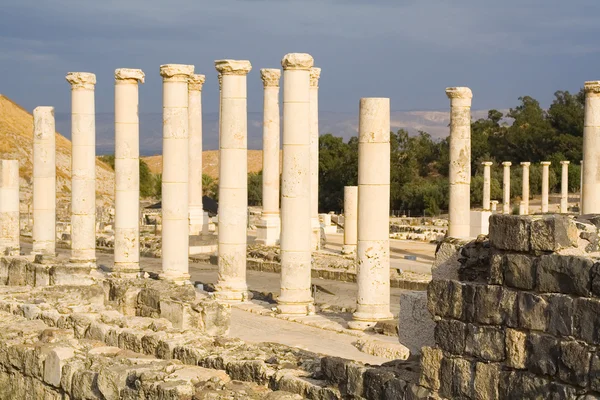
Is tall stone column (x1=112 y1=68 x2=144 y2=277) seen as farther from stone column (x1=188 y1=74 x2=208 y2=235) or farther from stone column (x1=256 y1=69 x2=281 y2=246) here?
stone column (x1=188 y1=74 x2=208 y2=235)

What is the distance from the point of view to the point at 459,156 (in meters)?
24.4

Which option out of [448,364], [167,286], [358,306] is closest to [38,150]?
[167,286]

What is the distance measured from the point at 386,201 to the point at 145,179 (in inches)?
2605

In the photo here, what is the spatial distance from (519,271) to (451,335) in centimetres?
89

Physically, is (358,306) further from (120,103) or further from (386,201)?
(120,103)

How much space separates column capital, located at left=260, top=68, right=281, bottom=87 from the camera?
32938mm

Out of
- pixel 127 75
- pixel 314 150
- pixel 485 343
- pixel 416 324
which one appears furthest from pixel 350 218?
pixel 485 343

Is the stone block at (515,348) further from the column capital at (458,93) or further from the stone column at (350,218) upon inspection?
the stone column at (350,218)

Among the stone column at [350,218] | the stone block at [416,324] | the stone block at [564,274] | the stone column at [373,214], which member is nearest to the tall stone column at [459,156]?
the stone column at [373,214]

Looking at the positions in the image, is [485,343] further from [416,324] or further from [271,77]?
[271,77]

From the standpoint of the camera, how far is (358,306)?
18969 mm

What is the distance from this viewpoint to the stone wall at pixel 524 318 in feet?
25.7

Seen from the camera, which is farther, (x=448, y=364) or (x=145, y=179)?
(x=145, y=179)

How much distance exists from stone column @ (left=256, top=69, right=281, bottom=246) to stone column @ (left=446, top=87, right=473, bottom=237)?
9425mm
